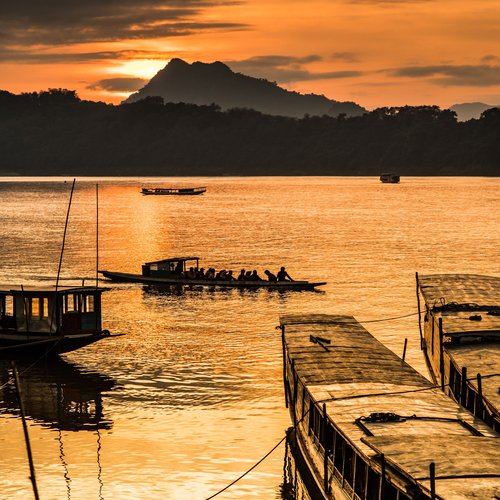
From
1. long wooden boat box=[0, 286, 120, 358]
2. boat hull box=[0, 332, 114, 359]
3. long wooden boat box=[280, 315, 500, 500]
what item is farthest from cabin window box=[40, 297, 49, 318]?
long wooden boat box=[280, 315, 500, 500]

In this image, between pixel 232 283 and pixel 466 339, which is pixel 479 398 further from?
pixel 232 283

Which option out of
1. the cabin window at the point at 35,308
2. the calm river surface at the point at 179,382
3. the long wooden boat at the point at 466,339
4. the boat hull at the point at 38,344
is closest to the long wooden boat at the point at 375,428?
the long wooden boat at the point at 466,339

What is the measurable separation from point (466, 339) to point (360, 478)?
19.4 metres

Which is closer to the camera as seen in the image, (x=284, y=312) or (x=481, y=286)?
(x=481, y=286)

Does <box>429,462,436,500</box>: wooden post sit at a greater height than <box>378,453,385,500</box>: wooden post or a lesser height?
greater

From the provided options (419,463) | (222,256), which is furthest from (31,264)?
(419,463)

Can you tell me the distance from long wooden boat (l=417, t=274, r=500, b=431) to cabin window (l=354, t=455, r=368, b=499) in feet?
22.6

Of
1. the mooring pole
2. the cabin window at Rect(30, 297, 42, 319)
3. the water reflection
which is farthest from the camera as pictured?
the cabin window at Rect(30, 297, 42, 319)

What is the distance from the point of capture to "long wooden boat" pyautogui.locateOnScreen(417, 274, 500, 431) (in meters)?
37.8

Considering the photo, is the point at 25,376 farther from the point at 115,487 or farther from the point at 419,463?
the point at 419,463

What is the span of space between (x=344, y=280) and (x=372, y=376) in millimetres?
62533

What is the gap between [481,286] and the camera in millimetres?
61312

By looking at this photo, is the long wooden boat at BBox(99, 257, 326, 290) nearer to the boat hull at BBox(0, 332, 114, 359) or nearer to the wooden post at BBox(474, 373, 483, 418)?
the boat hull at BBox(0, 332, 114, 359)

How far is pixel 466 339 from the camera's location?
4672 cm
